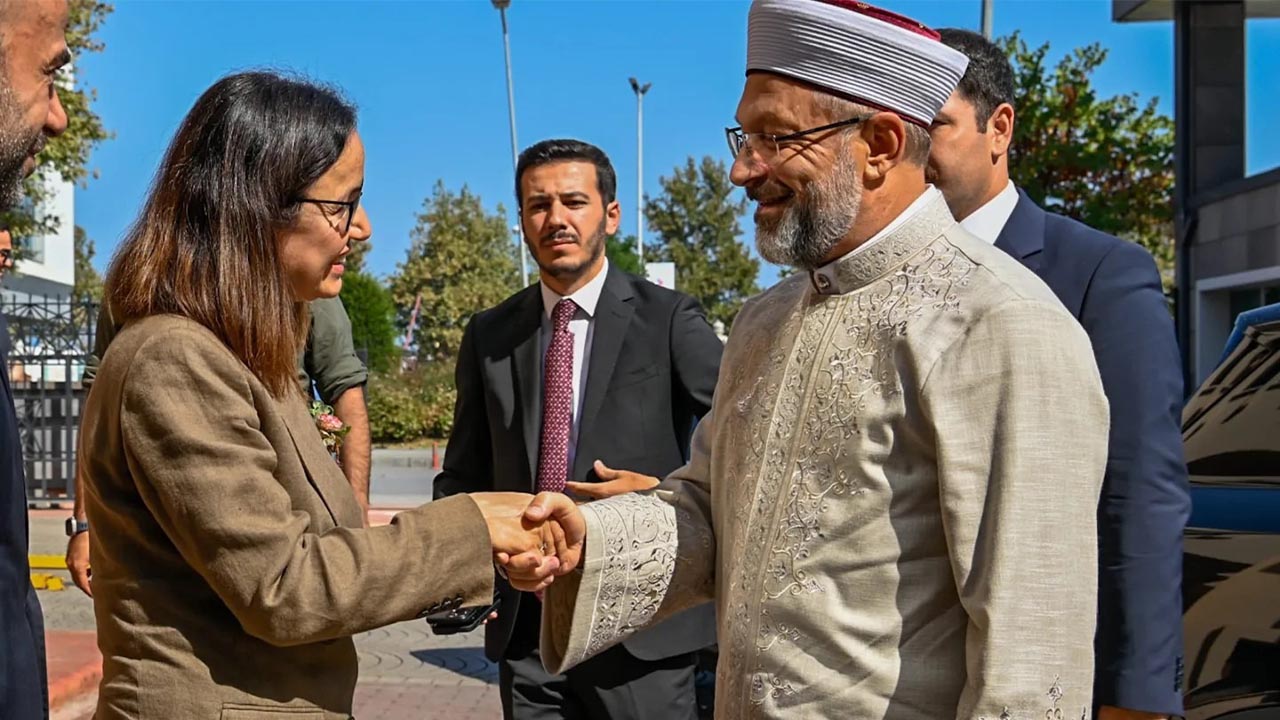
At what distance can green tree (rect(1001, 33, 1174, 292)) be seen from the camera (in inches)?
818

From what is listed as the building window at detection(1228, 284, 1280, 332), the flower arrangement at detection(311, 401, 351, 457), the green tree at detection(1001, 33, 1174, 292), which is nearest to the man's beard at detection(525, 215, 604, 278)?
the flower arrangement at detection(311, 401, 351, 457)

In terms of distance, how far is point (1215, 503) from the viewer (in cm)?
329

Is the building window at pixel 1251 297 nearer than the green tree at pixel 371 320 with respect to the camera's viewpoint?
Yes

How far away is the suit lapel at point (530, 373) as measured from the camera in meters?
3.83

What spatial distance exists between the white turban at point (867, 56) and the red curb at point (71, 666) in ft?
15.9

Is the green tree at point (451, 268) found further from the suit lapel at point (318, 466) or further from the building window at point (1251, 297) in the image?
the suit lapel at point (318, 466)

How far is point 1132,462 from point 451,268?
145ft

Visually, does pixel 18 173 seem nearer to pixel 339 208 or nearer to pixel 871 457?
pixel 339 208

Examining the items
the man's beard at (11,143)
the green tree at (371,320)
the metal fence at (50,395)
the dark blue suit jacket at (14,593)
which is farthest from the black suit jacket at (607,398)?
the green tree at (371,320)

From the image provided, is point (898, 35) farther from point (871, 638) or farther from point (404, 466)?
point (404, 466)

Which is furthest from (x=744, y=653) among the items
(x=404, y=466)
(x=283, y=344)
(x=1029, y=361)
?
(x=404, y=466)

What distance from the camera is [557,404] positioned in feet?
12.6

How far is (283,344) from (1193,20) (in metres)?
17.4

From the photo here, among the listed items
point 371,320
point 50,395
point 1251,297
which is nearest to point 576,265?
point 50,395
